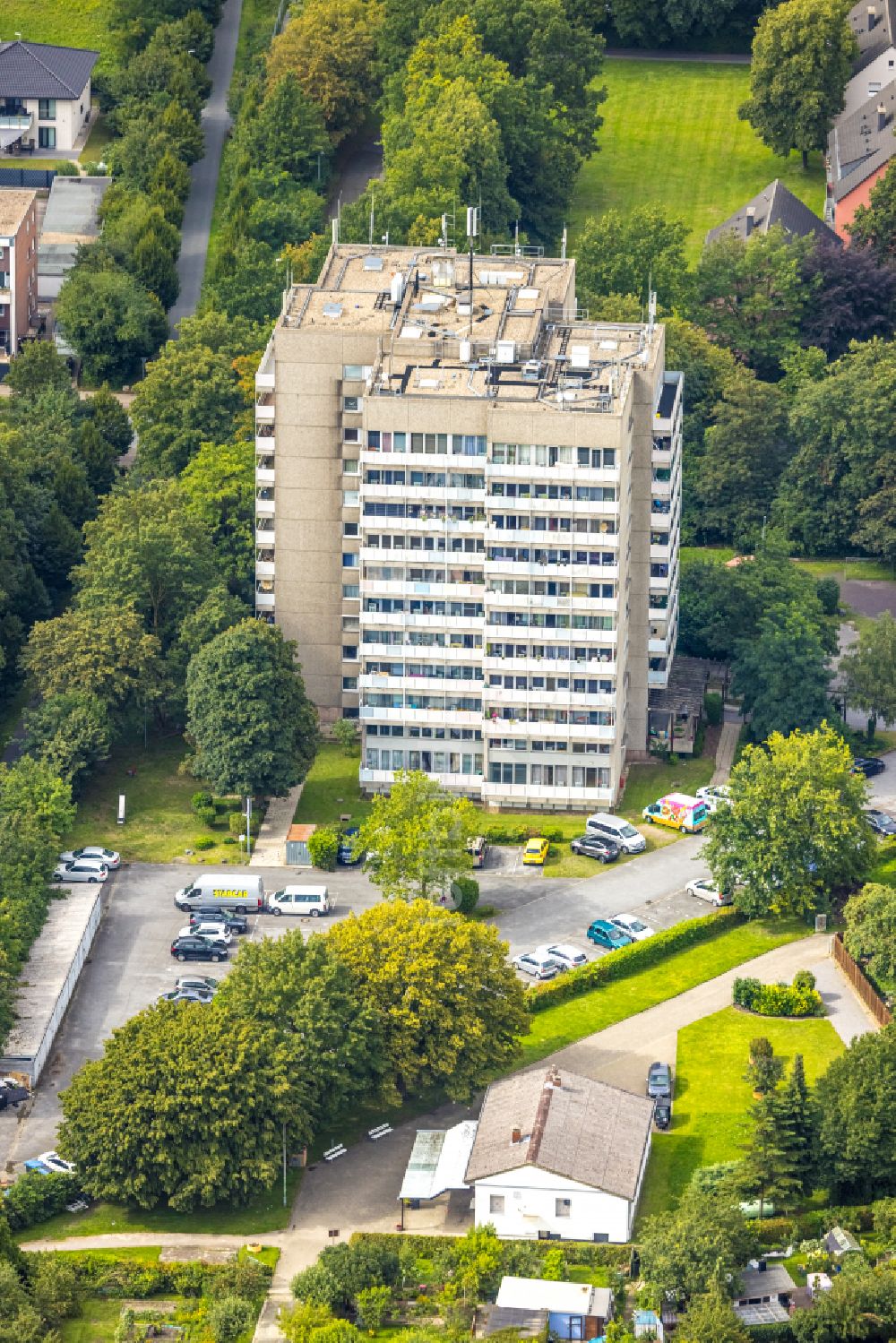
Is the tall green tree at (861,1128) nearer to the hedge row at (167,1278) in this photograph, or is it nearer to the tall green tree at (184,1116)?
the tall green tree at (184,1116)

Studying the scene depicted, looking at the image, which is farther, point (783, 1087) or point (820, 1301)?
point (783, 1087)

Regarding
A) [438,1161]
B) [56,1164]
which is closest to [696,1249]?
[438,1161]

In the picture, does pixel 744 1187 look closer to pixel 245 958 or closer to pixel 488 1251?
pixel 488 1251

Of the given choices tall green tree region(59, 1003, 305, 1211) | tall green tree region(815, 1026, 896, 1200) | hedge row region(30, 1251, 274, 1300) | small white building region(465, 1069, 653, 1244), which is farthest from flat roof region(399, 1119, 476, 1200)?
tall green tree region(815, 1026, 896, 1200)

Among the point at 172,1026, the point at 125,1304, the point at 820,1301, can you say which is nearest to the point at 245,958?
the point at 172,1026

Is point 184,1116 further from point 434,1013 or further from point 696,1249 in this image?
point 696,1249

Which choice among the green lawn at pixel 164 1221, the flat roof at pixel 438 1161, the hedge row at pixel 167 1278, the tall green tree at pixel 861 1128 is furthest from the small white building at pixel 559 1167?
the hedge row at pixel 167 1278
